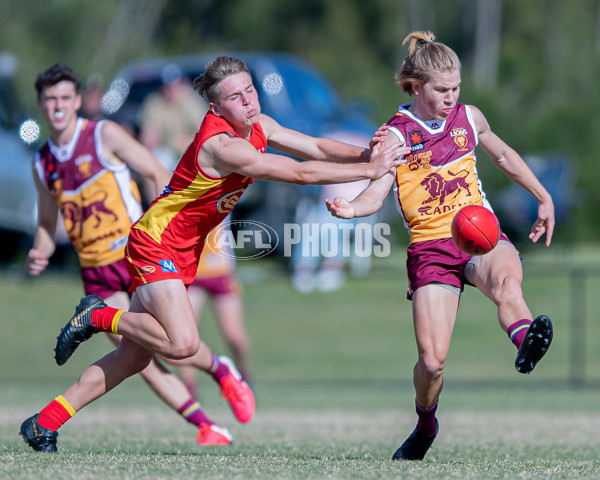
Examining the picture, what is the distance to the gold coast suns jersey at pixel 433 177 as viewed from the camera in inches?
224

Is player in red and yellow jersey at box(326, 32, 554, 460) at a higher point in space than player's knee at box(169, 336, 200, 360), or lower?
higher

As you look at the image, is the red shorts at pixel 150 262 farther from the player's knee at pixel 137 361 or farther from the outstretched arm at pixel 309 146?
the outstretched arm at pixel 309 146

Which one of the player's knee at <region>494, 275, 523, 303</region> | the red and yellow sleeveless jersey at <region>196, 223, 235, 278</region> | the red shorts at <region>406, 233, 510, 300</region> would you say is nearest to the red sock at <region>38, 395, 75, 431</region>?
the red shorts at <region>406, 233, 510, 300</region>

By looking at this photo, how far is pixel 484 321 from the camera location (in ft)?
49.6

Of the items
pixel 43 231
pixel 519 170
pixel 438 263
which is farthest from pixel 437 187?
pixel 43 231

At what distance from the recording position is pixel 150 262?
5.62m

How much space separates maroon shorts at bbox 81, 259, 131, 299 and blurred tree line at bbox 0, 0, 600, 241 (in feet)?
58.7

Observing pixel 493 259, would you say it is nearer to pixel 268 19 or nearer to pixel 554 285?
pixel 554 285

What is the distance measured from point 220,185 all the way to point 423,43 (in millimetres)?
1460

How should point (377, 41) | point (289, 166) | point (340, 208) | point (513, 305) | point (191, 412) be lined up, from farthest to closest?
point (377, 41) < point (191, 412) < point (513, 305) < point (289, 166) < point (340, 208)

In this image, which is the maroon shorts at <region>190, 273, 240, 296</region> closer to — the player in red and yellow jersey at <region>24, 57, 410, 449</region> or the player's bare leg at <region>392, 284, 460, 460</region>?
the player in red and yellow jersey at <region>24, 57, 410, 449</region>

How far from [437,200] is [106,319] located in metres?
1.96

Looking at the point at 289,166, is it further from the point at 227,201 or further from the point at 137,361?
the point at 137,361

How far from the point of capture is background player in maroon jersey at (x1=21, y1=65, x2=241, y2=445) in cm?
668
